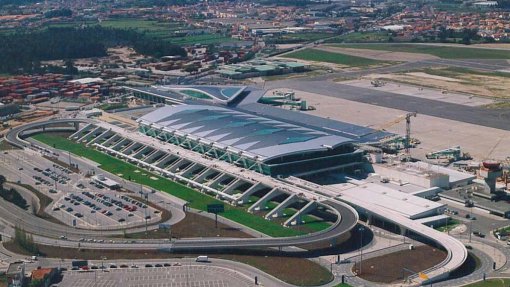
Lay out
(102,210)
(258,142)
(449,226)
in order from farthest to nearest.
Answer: (258,142) → (102,210) → (449,226)

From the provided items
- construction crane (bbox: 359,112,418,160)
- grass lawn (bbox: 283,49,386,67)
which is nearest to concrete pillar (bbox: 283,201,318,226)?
construction crane (bbox: 359,112,418,160)

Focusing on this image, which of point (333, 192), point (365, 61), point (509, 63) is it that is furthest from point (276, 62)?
point (333, 192)

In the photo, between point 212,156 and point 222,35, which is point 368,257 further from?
point 222,35

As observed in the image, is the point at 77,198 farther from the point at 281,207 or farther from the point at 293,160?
the point at 293,160

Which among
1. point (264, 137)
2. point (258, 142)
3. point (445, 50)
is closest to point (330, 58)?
point (445, 50)

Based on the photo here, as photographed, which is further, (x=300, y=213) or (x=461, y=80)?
(x=461, y=80)

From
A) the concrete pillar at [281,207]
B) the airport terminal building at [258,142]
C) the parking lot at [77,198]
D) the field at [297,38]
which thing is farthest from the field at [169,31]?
the concrete pillar at [281,207]
